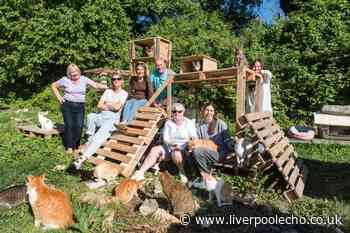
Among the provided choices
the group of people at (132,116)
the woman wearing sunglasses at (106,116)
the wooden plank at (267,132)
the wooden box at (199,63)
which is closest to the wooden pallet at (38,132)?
the group of people at (132,116)

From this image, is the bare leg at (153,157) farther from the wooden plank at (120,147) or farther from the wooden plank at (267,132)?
the wooden plank at (267,132)

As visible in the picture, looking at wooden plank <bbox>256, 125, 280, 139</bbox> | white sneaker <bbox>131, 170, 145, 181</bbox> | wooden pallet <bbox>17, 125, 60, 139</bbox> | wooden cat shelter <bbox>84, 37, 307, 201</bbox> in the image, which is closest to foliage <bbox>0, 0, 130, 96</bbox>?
wooden pallet <bbox>17, 125, 60, 139</bbox>

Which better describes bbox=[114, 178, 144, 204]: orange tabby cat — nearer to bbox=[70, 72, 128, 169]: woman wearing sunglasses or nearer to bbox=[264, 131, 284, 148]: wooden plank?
bbox=[70, 72, 128, 169]: woman wearing sunglasses

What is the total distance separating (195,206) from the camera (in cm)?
424

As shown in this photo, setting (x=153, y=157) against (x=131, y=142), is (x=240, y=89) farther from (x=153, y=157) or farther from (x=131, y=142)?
(x=131, y=142)

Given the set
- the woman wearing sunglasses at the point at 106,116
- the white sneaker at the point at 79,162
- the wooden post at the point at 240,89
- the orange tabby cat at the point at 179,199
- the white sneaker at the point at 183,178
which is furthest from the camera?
the woman wearing sunglasses at the point at 106,116

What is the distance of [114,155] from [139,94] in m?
1.32

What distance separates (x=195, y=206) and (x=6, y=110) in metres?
10.5

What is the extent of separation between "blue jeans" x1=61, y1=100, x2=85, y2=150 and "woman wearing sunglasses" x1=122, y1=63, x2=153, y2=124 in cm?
81

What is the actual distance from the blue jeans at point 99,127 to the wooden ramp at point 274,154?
2.32 meters

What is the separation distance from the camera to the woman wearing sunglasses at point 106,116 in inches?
242

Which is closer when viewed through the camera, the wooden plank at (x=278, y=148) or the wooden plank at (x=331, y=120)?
the wooden plank at (x=278, y=148)

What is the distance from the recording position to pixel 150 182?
525cm

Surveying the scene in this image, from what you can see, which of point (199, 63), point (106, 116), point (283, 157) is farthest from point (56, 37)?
point (283, 157)
